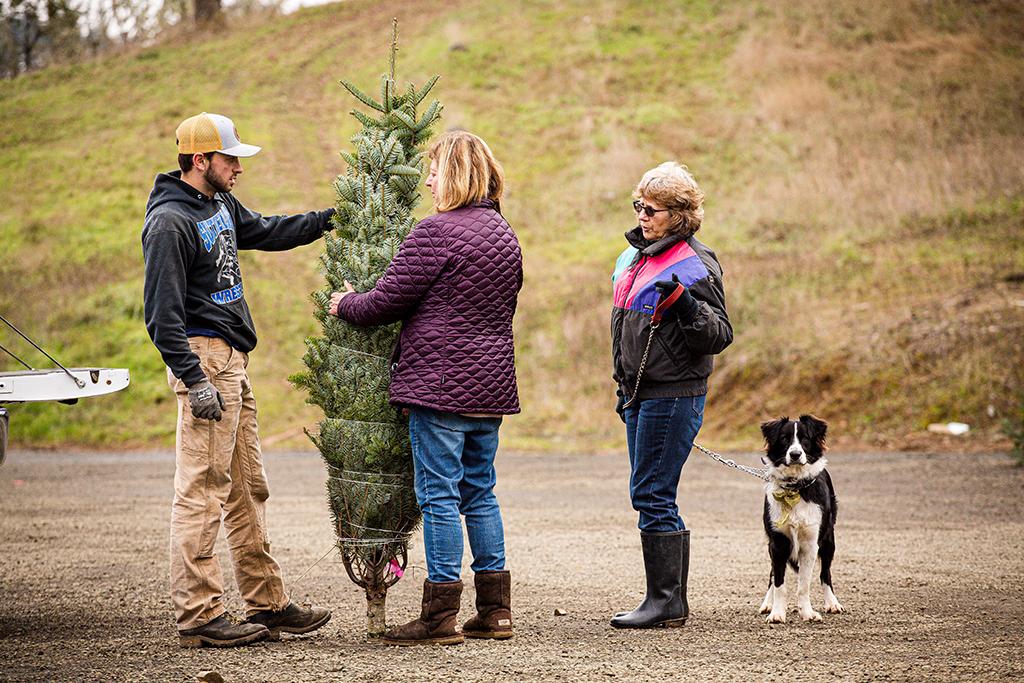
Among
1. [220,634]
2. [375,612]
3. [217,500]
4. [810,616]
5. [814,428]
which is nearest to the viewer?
[220,634]

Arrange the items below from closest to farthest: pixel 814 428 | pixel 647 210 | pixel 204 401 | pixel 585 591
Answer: pixel 204 401 < pixel 647 210 < pixel 814 428 < pixel 585 591

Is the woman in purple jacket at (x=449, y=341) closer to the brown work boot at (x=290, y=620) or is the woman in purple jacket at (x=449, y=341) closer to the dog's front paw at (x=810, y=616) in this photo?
the brown work boot at (x=290, y=620)

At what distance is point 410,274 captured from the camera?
157 inches

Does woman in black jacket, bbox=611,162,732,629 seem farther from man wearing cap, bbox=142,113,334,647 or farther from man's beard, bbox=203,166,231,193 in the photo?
man's beard, bbox=203,166,231,193

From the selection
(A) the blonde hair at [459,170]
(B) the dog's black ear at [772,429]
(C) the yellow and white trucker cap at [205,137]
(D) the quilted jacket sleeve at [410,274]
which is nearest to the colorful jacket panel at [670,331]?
(B) the dog's black ear at [772,429]

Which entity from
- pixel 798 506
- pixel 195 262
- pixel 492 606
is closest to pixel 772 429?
pixel 798 506

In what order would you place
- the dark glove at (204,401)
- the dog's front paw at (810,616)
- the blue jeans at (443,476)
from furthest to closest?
the dog's front paw at (810,616) < the blue jeans at (443,476) < the dark glove at (204,401)

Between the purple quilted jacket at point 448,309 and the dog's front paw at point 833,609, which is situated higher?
the purple quilted jacket at point 448,309

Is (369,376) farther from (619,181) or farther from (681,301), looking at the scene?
(619,181)

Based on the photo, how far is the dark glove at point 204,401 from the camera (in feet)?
13.0

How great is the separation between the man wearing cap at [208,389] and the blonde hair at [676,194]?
170 cm

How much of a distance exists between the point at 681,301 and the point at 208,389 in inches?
87.9

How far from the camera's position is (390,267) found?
4062 millimetres

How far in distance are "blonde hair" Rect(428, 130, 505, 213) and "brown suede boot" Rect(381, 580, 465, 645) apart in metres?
1.77
